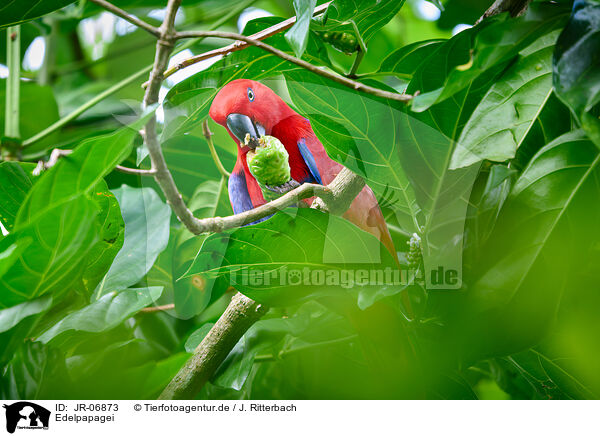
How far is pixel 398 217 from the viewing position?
0.38m

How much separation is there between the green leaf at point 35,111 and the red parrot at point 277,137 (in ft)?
1.43

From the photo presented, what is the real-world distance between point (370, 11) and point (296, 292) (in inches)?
8.4

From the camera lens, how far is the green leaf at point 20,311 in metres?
0.31

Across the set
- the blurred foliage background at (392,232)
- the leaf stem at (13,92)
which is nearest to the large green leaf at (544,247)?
the blurred foliage background at (392,232)

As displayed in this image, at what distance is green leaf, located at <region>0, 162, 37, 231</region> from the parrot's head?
0.17m

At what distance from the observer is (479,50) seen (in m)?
0.25

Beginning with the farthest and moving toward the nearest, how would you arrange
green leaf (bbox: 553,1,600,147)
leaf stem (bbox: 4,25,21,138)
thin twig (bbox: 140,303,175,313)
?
leaf stem (bbox: 4,25,21,138) → thin twig (bbox: 140,303,175,313) → green leaf (bbox: 553,1,600,147)

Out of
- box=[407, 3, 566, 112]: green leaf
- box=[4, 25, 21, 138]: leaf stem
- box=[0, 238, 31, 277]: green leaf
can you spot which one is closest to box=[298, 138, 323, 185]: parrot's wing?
box=[407, 3, 566, 112]: green leaf

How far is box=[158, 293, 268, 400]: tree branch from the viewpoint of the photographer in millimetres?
373

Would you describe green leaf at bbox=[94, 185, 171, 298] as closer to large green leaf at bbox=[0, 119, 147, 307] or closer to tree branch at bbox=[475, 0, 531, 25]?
large green leaf at bbox=[0, 119, 147, 307]

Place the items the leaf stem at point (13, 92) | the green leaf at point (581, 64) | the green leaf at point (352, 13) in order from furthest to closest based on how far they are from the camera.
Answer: the leaf stem at point (13, 92)
the green leaf at point (352, 13)
the green leaf at point (581, 64)
